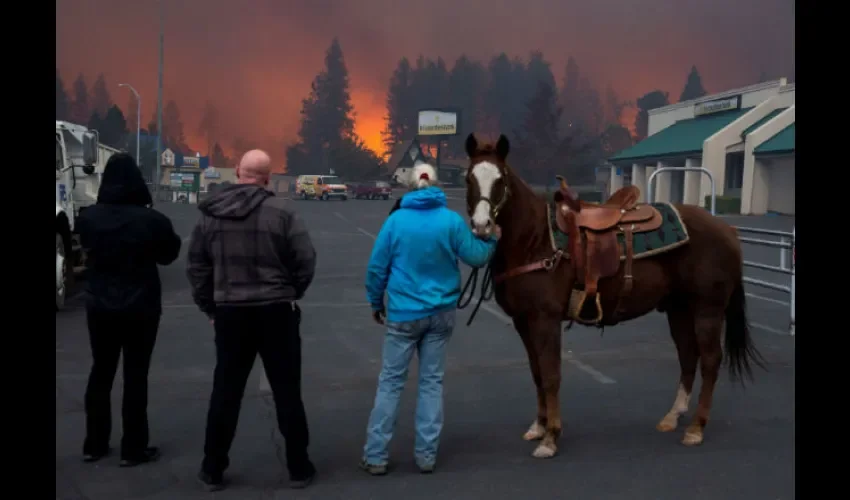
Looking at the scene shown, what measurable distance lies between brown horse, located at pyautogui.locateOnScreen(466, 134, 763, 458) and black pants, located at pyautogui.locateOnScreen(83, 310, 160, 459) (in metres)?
2.31

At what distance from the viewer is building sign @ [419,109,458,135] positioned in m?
98.2

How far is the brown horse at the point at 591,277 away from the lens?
541cm

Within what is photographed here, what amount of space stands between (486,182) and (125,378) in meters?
2.70

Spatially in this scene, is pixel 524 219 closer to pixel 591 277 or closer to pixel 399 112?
pixel 591 277

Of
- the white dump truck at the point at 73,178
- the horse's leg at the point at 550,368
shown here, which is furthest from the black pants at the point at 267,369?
the white dump truck at the point at 73,178

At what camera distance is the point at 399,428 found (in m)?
6.07

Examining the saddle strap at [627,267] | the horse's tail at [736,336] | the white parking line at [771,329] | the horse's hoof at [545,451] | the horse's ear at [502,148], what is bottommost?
the horse's hoof at [545,451]

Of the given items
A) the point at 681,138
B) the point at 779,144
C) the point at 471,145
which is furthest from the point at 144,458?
the point at 681,138

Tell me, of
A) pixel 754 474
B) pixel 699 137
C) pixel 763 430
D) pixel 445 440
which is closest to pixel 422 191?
pixel 445 440

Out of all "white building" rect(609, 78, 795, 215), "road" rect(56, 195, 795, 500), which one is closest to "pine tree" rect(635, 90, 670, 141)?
"white building" rect(609, 78, 795, 215)

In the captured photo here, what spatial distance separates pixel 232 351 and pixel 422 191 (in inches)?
60.2

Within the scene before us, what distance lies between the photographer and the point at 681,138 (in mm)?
51156

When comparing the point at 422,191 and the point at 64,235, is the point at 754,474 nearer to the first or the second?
the point at 422,191

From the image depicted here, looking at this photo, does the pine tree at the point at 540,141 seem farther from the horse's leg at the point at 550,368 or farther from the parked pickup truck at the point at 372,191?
the horse's leg at the point at 550,368
